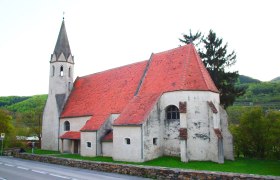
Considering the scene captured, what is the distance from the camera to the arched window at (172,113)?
23523mm

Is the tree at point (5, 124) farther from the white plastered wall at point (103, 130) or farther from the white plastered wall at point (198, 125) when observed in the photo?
the white plastered wall at point (198, 125)

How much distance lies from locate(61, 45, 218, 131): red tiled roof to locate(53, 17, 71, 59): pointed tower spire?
6.14 meters

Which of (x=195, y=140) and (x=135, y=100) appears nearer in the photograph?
(x=195, y=140)

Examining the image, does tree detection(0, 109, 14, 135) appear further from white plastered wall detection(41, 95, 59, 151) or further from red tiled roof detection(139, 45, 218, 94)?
red tiled roof detection(139, 45, 218, 94)

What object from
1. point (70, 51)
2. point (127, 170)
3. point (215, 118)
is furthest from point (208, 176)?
point (70, 51)

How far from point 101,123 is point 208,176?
15.4m

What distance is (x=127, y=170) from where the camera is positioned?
16.5 metres

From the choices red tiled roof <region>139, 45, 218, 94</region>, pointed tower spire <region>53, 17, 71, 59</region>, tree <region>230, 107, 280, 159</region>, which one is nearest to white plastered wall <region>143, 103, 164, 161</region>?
red tiled roof <region>139, 45, 218, 94</region>

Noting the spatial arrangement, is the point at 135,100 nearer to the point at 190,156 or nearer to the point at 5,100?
the point at 190,156

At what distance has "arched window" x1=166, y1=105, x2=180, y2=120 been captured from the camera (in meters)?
23.5

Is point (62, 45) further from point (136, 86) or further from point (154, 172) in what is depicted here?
point (154, 172)

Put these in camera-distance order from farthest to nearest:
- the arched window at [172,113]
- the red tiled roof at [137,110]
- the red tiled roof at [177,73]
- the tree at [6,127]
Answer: the tree at [6,127] → the arched window at [172,113] → the red tiled roof at [177,73] → the red tiled roof at [137,110]

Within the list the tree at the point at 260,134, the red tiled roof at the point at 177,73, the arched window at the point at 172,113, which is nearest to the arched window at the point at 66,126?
the red tiled roof at the point at 177,73

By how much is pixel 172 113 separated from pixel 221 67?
543 inches
